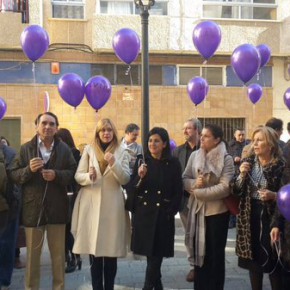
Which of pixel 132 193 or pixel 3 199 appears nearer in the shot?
pixel 3 199

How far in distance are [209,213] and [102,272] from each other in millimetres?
1179

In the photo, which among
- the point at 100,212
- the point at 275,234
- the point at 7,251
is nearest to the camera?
the point at 275,234

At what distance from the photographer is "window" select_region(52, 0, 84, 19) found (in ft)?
43.2

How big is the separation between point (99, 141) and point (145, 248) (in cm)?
113

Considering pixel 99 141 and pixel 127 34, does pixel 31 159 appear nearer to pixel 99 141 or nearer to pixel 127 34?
pixel 99 141

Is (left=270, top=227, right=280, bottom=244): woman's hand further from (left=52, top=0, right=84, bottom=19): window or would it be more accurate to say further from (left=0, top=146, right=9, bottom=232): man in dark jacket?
(left=52, top=0, right=84, bottom=19): window

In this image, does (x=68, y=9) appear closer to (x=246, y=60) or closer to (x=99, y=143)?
(x=246, y=60)

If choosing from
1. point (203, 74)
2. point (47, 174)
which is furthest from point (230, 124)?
point (47, 174)

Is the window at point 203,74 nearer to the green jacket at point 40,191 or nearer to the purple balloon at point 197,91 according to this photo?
the purple balloon at point 197,91

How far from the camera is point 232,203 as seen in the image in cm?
438

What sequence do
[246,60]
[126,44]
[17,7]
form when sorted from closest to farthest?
1. [246,60]
2. [126,44]
3. [17,7]

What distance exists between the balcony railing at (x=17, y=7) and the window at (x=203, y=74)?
15.1ft

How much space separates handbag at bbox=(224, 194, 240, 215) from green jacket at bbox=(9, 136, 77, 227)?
4.89 ft

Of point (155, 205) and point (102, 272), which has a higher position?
point (155, 205)
